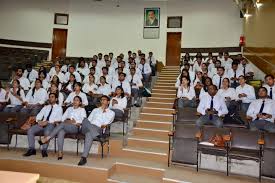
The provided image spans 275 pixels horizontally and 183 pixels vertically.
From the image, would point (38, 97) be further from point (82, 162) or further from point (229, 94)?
point (229, 94)

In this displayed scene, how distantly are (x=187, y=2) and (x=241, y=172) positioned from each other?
32.0ft

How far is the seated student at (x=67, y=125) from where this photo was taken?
4991 millimetres

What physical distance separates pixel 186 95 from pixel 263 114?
1.65 m

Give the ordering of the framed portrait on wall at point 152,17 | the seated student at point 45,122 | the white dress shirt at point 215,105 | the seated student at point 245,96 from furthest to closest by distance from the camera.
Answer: the framed portrait on wall at point 152,17 < the seated student at point 245,96 < the white dress shirt at point 215,105 < the seated student at point 45,122

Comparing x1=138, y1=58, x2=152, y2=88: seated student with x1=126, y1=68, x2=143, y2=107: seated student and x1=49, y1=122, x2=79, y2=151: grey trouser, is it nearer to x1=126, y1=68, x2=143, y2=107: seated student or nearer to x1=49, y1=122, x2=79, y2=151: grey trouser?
x1=126, y1=68, x2=143, y2=107: seated student

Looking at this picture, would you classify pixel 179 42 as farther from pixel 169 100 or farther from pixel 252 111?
pixel 252 111

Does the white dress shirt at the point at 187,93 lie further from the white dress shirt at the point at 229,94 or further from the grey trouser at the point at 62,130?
the grey trouser at the point at 62,130

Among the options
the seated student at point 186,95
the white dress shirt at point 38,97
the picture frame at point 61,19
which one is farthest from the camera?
the picture frame at point 61,19

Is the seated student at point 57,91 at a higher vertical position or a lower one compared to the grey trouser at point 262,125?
higher

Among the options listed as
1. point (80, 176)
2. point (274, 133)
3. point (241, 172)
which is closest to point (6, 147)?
point (80, 176)

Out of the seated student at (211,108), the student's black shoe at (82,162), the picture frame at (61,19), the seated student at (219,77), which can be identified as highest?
the picture frame at (61,19)

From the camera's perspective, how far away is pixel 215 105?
5.51 metres

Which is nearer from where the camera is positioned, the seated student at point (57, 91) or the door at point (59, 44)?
the seated student at point (57, 91)

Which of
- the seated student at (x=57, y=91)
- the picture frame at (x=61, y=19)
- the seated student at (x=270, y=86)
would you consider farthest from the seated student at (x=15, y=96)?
the picture frame at (x=61, y=19)
